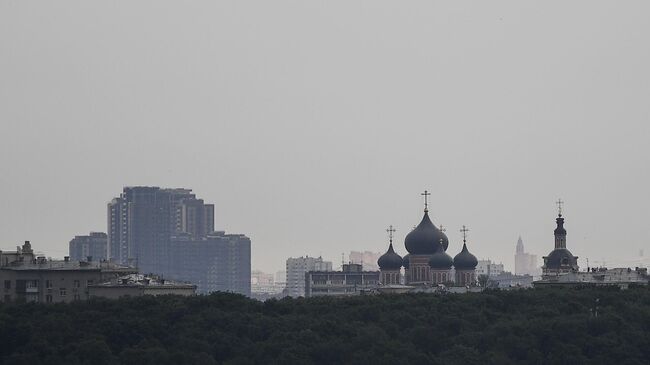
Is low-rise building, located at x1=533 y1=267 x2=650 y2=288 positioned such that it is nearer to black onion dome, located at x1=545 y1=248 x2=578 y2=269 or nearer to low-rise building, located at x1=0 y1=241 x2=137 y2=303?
black onion dome, located at x1=545 y1=248 x2=578 y2=269

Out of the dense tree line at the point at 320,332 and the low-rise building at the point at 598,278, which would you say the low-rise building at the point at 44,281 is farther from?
the low-rise building at the point at 598,278

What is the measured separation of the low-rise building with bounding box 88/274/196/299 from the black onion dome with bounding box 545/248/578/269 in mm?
30101

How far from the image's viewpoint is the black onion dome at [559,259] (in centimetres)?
19175

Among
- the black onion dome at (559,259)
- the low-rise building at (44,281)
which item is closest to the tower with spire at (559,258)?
the black onion dome at (559,259)

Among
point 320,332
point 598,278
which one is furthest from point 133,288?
point 598,278

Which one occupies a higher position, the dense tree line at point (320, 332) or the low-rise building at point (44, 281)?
the low-rise building at point (44, 281)

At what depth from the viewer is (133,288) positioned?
550 ft

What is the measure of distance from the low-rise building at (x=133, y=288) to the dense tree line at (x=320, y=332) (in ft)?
36.5

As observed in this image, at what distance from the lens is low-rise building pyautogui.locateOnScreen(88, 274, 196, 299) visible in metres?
166

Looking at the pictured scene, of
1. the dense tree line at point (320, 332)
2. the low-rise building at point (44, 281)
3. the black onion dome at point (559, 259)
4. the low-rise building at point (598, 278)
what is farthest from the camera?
the black onion dome at point (559, 259)

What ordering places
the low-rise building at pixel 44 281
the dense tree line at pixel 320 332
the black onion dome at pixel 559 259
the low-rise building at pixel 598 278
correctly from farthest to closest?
the black onion dome at pixel 559 259
the low-rise building at pixel 598 278
the low-rise building at pixel 44 281
the dense tree line at pixel 320 332

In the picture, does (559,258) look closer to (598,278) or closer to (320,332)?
(598,278)

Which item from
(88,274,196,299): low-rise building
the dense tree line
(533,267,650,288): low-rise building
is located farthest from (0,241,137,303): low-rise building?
(533,267,650,288): low-rise building

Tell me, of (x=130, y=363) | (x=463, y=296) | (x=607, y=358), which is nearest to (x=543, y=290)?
(x=463, y=296)
